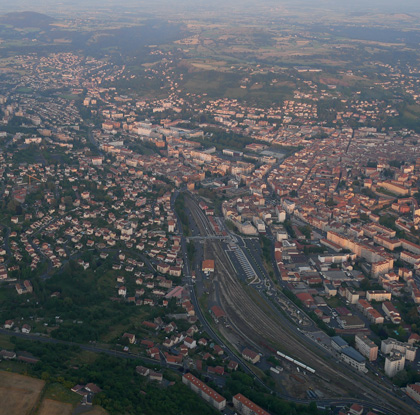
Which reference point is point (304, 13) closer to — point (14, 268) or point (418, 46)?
point (418, 46)

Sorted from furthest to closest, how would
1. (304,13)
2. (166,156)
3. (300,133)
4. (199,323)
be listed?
(304,13)
(300,133)
(166,156)
(199,323)

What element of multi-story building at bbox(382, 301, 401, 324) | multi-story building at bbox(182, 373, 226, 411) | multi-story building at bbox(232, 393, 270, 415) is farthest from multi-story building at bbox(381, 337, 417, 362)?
multi-story building at bbox(182, 373, 226, 411)

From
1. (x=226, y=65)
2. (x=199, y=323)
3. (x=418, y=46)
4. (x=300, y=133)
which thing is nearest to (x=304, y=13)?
(x=418, y=46)

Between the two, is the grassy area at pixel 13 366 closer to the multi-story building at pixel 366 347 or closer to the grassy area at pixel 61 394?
the grassy area at pixel 61 394

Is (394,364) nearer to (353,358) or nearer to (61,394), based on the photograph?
(353,358)

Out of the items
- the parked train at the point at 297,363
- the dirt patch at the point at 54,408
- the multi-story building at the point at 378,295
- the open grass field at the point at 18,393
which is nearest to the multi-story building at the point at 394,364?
the parked train at the point at 297,363

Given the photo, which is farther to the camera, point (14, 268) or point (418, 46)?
point (418, 46)

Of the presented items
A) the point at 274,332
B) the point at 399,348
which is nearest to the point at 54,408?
the point at 274,332
